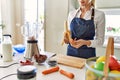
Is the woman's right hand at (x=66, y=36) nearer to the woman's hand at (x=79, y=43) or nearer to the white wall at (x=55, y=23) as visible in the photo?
the woman's hand at (x=79, y=43)

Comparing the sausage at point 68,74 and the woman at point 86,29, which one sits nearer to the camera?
the sausage at point 68,74

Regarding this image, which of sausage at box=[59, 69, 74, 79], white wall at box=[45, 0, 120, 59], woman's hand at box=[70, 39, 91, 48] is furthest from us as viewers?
white wall at box=[45, 0, 120, 59]

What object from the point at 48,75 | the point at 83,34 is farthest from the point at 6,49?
the point at 83,34

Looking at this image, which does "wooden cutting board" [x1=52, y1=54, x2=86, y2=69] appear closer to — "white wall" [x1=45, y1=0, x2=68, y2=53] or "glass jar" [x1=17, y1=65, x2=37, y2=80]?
"glass jar" [x1=17, y1=65, x2=37, y2=80]

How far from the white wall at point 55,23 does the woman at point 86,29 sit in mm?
690

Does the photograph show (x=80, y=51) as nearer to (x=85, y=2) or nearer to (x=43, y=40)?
(x=85, y=2)

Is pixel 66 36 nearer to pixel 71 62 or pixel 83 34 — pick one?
pixel 83 34

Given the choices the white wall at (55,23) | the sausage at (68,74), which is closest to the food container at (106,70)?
the sausage at (68,74)

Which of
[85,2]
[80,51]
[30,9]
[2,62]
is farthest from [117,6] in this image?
[2,62]

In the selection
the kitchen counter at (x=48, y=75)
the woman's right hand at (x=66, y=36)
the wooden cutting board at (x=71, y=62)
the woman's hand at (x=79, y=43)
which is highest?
the woman's right hand at (x=66, y=36)

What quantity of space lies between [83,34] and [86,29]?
6cm

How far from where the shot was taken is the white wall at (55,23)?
2.48 metres

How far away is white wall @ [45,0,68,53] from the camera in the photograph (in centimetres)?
248

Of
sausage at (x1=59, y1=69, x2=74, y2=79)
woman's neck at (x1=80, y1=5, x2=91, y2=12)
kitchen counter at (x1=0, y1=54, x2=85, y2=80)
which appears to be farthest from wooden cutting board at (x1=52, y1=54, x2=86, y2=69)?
woman's neck at (x1=80, y1=5, x2=91, y2=12)
